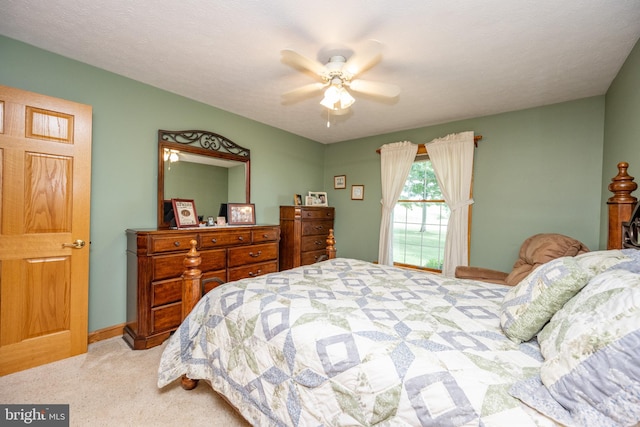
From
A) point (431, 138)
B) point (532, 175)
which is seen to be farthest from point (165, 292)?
point (532, 175)

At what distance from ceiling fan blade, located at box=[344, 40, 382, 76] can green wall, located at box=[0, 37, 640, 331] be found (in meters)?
1.85

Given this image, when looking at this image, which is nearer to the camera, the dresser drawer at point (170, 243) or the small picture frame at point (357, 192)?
the dresser drawer at point (170, 243)

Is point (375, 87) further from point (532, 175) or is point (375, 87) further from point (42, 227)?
point (42, 227)

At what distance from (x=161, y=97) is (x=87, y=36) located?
2.85ft

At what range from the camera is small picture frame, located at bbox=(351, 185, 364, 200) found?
444 centimetres

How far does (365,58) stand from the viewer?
174 cm

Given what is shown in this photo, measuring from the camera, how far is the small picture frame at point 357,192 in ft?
14.6

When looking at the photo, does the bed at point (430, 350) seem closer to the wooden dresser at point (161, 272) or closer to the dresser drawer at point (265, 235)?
the wooden dresser at point (161, 272)

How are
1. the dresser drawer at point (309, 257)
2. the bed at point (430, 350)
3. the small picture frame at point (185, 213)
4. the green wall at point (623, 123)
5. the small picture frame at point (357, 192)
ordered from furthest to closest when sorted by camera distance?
the small picture frame at point (357, 192)
the dresser drawer at point (309, 257)
the small picture frame at point (185, 213)
the green wall at point (623, 123)
the bed at point (430, 350)

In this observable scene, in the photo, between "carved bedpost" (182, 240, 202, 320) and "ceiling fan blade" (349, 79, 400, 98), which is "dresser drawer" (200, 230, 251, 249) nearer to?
"carved bedpost" (182, 240, 202, 320)

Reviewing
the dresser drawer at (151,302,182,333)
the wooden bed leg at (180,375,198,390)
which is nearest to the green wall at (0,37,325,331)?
the dresser drawer at (151,302,182,333)

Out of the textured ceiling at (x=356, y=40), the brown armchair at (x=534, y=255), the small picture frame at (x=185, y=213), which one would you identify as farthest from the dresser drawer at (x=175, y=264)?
the brown armchair at (x=534, y=255)

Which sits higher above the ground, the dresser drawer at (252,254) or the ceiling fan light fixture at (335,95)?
the ceiling fan light fixture at (335,95)

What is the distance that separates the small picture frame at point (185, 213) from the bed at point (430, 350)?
137 cm
